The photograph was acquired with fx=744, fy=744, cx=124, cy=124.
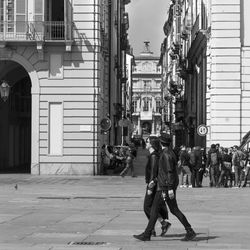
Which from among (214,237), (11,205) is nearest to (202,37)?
(11,205)

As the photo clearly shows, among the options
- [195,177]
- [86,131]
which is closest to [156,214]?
[195,177]

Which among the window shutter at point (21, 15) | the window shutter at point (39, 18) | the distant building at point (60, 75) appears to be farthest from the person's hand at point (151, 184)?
the window shutter at point (21, 15)

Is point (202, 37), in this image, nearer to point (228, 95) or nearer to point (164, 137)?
point (228, 95)

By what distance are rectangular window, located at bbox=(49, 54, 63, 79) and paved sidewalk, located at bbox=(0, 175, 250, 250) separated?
8.28m

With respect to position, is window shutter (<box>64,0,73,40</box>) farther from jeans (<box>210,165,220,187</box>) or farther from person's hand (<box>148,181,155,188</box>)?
person's hand (<box>148,181,155,188</box>)

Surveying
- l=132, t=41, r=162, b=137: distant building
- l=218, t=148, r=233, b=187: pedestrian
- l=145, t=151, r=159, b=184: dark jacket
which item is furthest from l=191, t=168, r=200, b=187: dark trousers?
l=132, t=41, r=162, b=137: distant building

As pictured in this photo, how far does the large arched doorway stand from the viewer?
4338 centimetres

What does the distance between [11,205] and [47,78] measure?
16922 millimetres

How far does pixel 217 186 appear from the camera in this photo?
3108 centimetres

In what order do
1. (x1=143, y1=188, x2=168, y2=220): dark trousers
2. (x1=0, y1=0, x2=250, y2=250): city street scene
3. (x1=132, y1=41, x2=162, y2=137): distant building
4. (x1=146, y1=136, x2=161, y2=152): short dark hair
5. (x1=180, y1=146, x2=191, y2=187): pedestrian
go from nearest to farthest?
(x1=143, y1=188, x2=168, y2=220): dark trousers
(x1=146, y1=136, x2=161, y2=152): short dark hair
(x1=0, y1=0, x2=250, y2=250): city street scene
(x1=180, y1=146, x2=191, y2=187): pedestrian
(x1=132, y1=41, x2=162, y2=137): distant building

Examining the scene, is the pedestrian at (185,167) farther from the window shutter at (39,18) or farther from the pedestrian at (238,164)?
the window shutter at (39,18)

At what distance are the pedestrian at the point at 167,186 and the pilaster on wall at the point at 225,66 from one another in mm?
26297

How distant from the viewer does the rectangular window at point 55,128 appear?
121ft

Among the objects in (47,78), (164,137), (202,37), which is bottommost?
(164,137)
